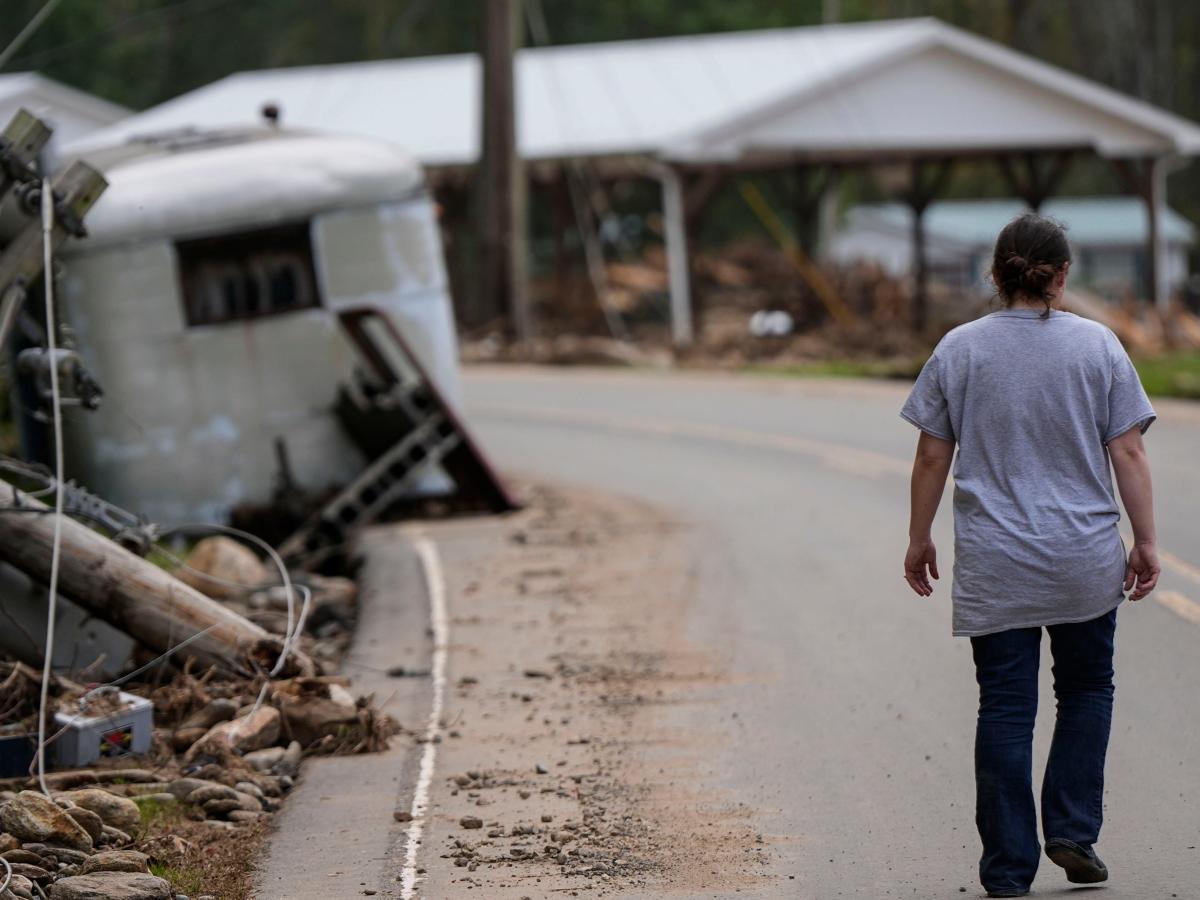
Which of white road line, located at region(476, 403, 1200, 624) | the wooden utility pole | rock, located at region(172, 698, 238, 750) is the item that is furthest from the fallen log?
the wooden utility pole

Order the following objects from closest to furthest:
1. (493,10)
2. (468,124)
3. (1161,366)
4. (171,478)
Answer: (171,478) → (1161,366) → (493,10) → (468,124)

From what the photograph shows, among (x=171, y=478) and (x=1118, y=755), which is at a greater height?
(x=1118, y=755)

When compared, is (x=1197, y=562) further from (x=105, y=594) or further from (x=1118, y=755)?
(x=105, y=594)

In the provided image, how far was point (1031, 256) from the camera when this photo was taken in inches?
208

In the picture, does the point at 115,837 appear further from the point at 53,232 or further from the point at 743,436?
the point at 743,436

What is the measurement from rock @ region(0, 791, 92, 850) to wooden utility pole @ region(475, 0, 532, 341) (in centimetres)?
2185

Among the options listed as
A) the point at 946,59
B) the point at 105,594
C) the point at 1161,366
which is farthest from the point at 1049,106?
the point at 105,594

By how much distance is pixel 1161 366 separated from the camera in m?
24.4

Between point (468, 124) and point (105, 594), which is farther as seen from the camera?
point (468, 124)

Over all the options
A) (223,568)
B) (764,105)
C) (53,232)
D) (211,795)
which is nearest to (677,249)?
(764,105)

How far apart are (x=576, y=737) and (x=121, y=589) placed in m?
2.40

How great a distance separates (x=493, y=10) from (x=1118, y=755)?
2185 centimetres

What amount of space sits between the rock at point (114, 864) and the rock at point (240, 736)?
1.47 m

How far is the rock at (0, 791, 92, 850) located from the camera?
641 centimetres
